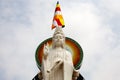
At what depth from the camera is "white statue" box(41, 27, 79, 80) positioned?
43.5 feet

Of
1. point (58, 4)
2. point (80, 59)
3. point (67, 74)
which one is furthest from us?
point (58, 4)

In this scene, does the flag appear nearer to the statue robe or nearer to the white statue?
the white statue

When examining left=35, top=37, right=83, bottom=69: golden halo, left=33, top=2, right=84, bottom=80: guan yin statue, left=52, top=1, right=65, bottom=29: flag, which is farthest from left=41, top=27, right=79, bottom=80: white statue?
left=52, top=1, right=65, bottom=29: flag

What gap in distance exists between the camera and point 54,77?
43.7 ft

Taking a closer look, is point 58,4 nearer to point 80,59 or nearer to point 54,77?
point 80,59

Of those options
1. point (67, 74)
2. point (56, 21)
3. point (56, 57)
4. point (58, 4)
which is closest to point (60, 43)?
point (56, 57)

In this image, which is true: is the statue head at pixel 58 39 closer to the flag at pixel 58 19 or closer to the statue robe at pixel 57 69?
the statue robe at pixel 57 69

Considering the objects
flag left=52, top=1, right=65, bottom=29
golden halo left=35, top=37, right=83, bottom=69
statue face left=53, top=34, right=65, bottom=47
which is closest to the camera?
statue face left=53, top=34, right=65, bottom=47

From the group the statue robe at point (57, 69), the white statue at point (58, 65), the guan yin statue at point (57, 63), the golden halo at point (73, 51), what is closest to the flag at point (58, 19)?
the golden halo at point (73, 51)

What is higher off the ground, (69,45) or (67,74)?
(69,45)

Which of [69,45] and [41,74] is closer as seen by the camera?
[41,74]

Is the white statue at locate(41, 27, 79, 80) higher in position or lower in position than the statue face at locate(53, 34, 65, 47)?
lower

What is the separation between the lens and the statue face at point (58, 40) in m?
14.7

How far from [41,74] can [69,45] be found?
383cm
